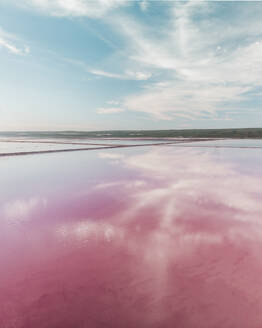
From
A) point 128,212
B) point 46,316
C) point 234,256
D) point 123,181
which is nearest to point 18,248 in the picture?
point 46,316

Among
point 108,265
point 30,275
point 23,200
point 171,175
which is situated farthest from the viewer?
point 171,175

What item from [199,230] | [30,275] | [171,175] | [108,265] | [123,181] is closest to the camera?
[30,275]


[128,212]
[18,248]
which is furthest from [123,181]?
[18,248]

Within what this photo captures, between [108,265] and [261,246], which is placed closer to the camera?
[108,265]

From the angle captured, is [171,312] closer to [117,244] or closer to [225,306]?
[225,306]

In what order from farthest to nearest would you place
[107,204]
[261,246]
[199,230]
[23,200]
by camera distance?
[23,200] → [107,204] → [199,230] → [261,246]

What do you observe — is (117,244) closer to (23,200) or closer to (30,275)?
(30,275)
